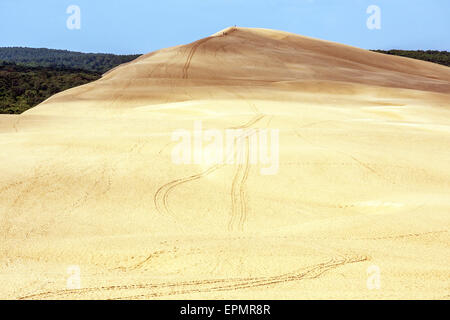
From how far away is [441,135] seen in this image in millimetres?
19047

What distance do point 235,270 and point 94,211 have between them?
4362 mm

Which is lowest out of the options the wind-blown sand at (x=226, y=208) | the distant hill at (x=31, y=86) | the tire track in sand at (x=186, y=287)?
the tire track in sand at (x=186, y=287)

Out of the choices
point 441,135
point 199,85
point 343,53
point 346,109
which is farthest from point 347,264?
point 343,53

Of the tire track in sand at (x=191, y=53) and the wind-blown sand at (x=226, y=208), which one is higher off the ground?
the tire track in sand at (x=191, y=53)

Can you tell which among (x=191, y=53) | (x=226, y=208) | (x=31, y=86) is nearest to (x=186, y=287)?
(x=226, y=208)

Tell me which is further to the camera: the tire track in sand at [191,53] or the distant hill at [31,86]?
the distant hill at [31,86]

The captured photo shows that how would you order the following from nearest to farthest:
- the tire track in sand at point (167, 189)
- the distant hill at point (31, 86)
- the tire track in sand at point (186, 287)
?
1. the tire track in sand at point (186, 287)
2. the tire track in sand at point (167, 189)
3. the distant hill at point (31, 86)

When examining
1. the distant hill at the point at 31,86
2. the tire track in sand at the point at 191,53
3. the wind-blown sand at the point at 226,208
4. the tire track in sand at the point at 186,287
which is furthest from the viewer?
the distant hill at the point at 31,86

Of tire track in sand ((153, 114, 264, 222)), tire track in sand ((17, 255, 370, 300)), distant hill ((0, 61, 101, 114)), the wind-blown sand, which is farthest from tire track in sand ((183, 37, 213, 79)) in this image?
tire track in sand ((17, 255, 370, 300))

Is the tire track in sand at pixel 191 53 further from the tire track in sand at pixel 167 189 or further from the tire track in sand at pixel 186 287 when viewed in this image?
the tire track in sand at pixel 186 287

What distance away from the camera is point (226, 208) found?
37.4 feet

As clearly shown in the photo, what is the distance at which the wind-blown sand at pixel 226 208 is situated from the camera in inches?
280

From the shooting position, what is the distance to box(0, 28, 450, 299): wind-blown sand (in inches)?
280

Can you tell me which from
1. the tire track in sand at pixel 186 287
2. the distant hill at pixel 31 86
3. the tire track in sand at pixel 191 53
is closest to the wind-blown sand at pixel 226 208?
the tire track in sand at pixel 186 287
